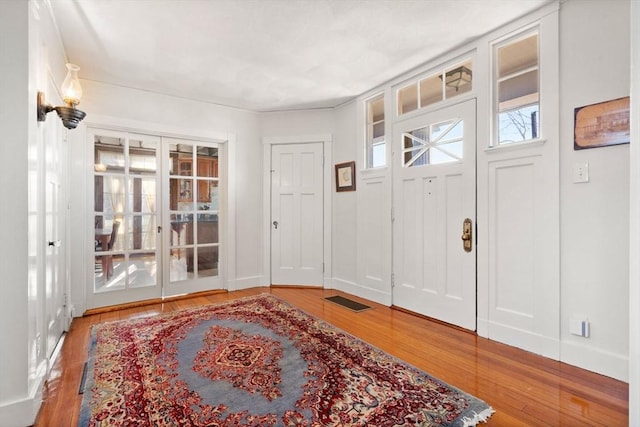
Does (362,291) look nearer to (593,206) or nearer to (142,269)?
(593,206)

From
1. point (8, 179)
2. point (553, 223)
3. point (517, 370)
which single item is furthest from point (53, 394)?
point (553, 223)

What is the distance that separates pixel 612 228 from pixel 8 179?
11.3 ft

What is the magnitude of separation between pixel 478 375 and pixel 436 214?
1490 millimetres

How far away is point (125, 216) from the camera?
3.69 meters

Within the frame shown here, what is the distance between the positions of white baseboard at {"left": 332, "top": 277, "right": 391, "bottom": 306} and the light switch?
2077 mm

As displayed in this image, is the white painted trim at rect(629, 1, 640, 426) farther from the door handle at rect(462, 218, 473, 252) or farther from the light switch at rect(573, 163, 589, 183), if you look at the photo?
the door handle at rect(462, 218, 473, 252)

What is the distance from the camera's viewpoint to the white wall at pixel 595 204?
2006 millimetres

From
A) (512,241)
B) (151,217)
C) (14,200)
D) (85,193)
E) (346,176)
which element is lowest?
(512,241)

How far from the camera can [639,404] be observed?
1.38m

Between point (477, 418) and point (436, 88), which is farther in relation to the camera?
point (436, 88)

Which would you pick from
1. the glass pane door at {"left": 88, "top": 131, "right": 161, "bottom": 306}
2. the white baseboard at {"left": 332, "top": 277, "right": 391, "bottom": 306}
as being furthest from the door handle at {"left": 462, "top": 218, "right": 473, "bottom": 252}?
the glass pane door at {"left": 88, "top": 131, "right": 161, "bottom": 306}

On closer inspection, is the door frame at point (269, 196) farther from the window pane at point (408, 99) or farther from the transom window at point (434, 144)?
the transom window at point (434, 144)

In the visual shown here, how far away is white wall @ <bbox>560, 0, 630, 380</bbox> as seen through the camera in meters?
2.01

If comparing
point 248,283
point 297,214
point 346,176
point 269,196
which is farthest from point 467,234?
point 248,283
